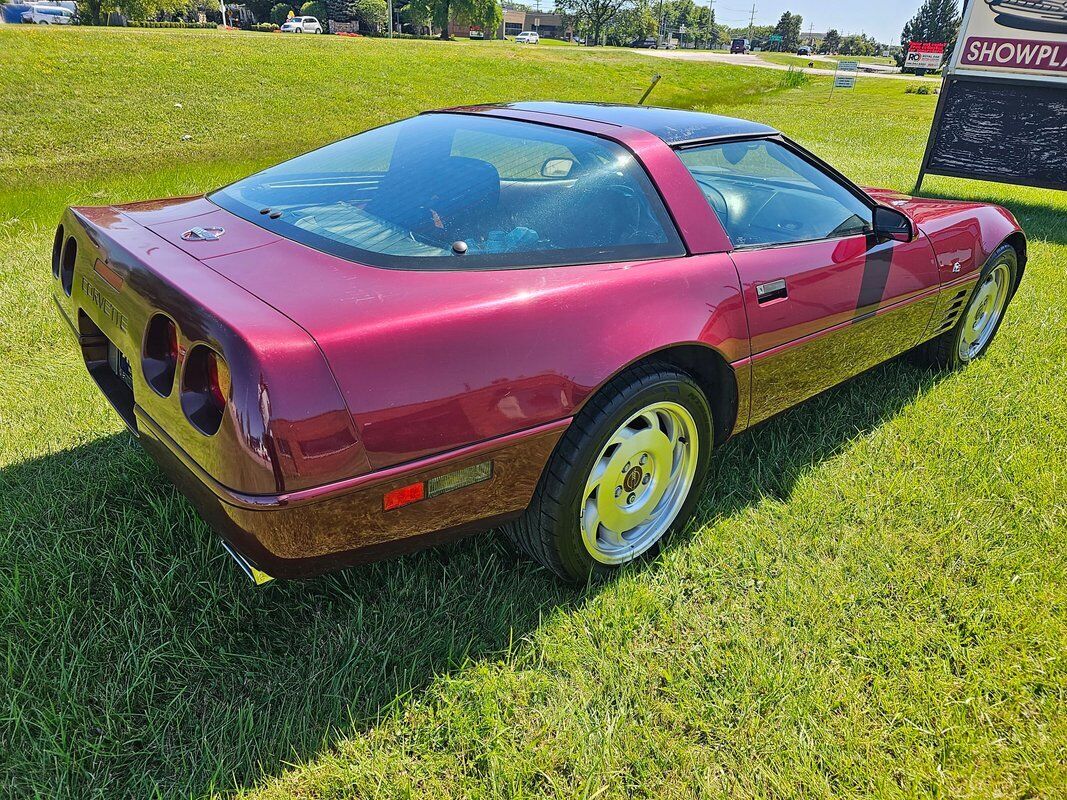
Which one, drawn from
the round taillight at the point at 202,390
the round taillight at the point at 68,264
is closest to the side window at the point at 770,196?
the round taillight at the point at 202,390

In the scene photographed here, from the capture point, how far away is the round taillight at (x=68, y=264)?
219 cm

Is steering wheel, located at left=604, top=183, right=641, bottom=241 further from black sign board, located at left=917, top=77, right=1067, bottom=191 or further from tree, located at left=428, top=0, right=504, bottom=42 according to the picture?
tree, located at left=428, top=0, right=504, bottom=42

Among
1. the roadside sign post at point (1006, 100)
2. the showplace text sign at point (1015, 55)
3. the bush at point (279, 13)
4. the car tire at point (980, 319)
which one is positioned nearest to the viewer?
the car tire at point (980, 319)

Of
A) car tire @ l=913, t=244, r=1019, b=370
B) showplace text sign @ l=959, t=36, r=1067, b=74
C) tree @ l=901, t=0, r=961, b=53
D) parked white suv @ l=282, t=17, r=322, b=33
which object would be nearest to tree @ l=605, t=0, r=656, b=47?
tree @ l=901, t=0, r=961, b=53

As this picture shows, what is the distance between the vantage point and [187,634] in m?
1.91

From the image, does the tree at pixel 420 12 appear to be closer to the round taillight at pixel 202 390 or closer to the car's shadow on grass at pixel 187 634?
the car's shadow on grass at pixel 187 634

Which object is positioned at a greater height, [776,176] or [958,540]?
[776,176]

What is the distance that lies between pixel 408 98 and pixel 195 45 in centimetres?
542

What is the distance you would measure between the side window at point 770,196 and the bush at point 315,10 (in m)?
69.6

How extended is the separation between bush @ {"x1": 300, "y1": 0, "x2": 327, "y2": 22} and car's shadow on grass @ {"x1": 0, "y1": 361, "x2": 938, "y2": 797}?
70.0 meters

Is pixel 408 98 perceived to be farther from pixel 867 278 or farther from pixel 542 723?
pixel 542 723

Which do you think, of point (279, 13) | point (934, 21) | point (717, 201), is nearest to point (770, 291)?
point (717, 201)

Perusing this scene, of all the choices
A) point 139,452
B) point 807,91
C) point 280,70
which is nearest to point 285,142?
point 280,70

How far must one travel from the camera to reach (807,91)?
95.3 ft
